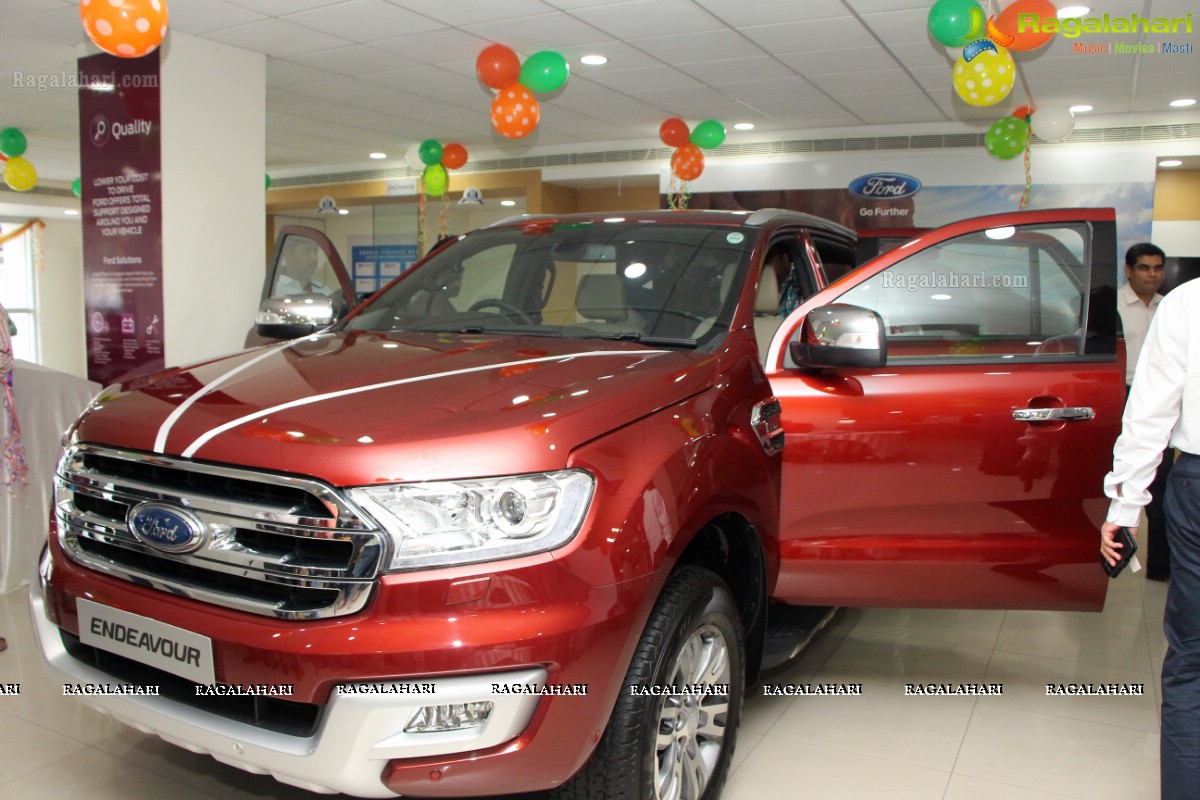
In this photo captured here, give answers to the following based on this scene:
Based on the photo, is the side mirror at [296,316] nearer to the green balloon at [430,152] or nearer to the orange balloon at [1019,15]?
the orange balloon at [1019,15]

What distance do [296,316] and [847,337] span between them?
1.55 meters

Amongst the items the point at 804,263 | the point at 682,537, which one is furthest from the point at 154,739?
the point at 804,263

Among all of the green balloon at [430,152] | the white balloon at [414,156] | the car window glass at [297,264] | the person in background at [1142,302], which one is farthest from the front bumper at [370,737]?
the white balloon at [414,156]

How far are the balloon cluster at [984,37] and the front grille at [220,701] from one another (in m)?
4.49

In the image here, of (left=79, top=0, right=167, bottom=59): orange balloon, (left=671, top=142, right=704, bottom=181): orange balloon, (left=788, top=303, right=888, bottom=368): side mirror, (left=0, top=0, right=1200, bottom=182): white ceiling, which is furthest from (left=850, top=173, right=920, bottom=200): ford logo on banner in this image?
(left=788, top=303, right=888, bottom=368): side mirror

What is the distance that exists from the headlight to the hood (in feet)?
0.08

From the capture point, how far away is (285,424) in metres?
1.54

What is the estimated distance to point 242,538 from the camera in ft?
4.96

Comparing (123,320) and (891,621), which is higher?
(123,320)

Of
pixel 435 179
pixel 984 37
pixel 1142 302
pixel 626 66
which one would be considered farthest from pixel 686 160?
pixel 1142 302

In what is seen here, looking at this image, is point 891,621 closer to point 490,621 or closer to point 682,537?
point 682,537

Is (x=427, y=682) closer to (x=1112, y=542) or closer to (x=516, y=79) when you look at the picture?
(x=1112, y=542)

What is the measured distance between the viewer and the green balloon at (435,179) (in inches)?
364

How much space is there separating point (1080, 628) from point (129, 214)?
18.7 feet
